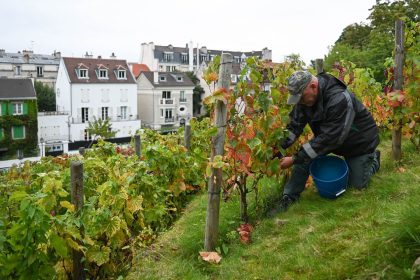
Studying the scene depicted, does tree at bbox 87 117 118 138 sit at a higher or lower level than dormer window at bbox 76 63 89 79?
lower

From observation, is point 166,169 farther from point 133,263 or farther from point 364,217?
point 364,217

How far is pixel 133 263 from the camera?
160 inches

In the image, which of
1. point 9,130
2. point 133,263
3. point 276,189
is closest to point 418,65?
point 276,189

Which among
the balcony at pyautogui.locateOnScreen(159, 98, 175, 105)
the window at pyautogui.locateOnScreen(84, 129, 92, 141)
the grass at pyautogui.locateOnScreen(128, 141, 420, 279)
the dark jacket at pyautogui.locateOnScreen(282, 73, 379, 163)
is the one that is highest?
the balcony at pyautogui.locateOnScreen(159, 98, 175, 105)

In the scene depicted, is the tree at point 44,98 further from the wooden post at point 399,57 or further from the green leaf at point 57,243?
the green leaf at point 57,243

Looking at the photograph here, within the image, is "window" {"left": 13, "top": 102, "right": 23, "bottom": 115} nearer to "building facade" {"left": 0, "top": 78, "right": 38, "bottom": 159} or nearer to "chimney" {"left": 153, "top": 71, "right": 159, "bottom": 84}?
"building facade" {"left": 0, "top": 78, "right": 38, "bottom": 159}

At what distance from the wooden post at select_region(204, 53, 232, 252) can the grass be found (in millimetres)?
197

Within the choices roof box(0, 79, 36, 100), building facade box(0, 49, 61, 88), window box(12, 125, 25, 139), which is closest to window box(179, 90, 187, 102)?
roof box(0, 79, 36, 100)

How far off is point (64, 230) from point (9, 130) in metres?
36.1

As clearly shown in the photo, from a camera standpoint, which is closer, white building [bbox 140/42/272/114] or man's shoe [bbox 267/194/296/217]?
man's shoe [bbox 267/194/296/217]

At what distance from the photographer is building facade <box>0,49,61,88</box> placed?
56469 millimetres

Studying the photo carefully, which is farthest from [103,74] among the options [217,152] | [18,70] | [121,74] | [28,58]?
[217,152]

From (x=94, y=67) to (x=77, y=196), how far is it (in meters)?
41.4

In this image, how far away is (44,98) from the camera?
1925 inches
